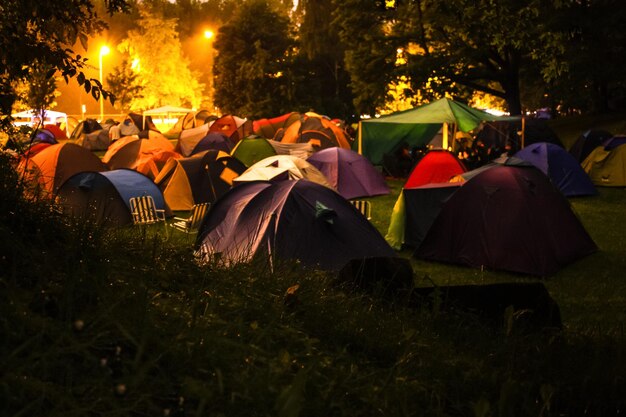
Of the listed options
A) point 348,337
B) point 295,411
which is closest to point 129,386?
point 295,411

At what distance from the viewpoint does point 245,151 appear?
1013 inches

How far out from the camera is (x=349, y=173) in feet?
72.4

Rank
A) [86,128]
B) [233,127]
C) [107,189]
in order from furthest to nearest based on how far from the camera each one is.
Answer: [86,128], [233,127], [107,189]

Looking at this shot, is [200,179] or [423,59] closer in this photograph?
[200,179]

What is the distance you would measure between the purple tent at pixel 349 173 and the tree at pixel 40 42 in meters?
15.3

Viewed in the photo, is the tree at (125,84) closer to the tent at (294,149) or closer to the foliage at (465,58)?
the foliage at (465,58)

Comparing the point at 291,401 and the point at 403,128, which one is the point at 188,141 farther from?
the point at 291,401

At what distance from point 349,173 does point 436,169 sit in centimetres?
324

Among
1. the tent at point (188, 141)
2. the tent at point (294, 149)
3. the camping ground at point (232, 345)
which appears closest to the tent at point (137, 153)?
the tent at point (294, 149)

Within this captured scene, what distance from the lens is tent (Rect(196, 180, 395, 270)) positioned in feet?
35.6

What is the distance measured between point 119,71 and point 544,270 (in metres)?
62.5

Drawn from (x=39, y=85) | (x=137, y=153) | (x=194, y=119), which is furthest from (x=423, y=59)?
(x=194, y=119)

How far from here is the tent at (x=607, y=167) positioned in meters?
22.0

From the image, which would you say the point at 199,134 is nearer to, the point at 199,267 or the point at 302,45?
the point at 302,45
